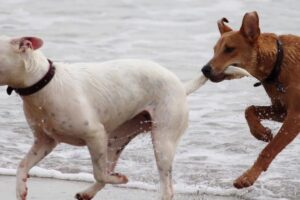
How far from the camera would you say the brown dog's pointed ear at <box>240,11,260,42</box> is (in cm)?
684

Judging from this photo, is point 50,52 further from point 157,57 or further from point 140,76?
point 140,76

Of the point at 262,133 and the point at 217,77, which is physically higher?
the point at 217,77

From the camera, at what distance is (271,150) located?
22.3 ft

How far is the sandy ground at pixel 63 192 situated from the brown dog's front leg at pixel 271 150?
0.48m

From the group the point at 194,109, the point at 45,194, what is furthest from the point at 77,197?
the point at 194,109

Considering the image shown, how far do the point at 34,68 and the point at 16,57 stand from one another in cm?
16

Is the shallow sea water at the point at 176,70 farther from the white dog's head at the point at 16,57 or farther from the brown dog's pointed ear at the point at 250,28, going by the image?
the white dog's head at the point at 16,57

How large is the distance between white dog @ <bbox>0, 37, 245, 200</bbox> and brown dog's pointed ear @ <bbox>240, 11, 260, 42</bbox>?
24.9 inches

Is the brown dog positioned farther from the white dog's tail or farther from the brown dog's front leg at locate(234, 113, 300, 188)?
the white dog's tail

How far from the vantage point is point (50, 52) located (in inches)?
500

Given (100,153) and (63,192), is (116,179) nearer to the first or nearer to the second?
(100,153)

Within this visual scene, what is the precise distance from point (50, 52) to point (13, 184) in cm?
565

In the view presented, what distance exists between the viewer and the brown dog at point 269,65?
22.6 feet

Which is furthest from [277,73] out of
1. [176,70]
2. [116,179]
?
[176,70]
